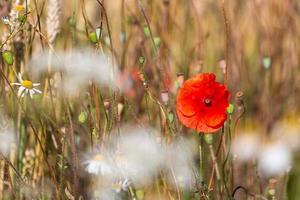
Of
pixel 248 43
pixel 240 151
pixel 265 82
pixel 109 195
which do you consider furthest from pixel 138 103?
pixel 248 43

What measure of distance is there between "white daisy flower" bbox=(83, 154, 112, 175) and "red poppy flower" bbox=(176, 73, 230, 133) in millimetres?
212

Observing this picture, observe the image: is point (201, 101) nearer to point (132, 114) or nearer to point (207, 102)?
point (207, 102)

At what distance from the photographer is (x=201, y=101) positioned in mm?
1373

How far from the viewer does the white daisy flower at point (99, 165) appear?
4.86 feet

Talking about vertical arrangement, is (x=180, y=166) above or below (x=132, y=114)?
below

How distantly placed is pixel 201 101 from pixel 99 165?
0.92ft

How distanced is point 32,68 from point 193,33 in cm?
99

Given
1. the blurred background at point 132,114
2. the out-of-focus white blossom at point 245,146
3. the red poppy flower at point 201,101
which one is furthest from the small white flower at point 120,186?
the out-of-focus white blossom at point 245,146

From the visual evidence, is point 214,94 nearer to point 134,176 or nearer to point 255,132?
point 134,176

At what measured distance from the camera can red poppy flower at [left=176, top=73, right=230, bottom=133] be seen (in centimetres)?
135

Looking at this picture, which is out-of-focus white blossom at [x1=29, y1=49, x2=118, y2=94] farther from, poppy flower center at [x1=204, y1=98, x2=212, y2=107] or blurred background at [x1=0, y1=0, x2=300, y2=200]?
poppy flower center at [x1=204, y1=98, x2=212, y2=107]

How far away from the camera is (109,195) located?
1479 mm

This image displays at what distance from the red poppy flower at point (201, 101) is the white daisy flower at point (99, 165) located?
21cm

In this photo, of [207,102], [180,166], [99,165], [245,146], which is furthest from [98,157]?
[245,146]
